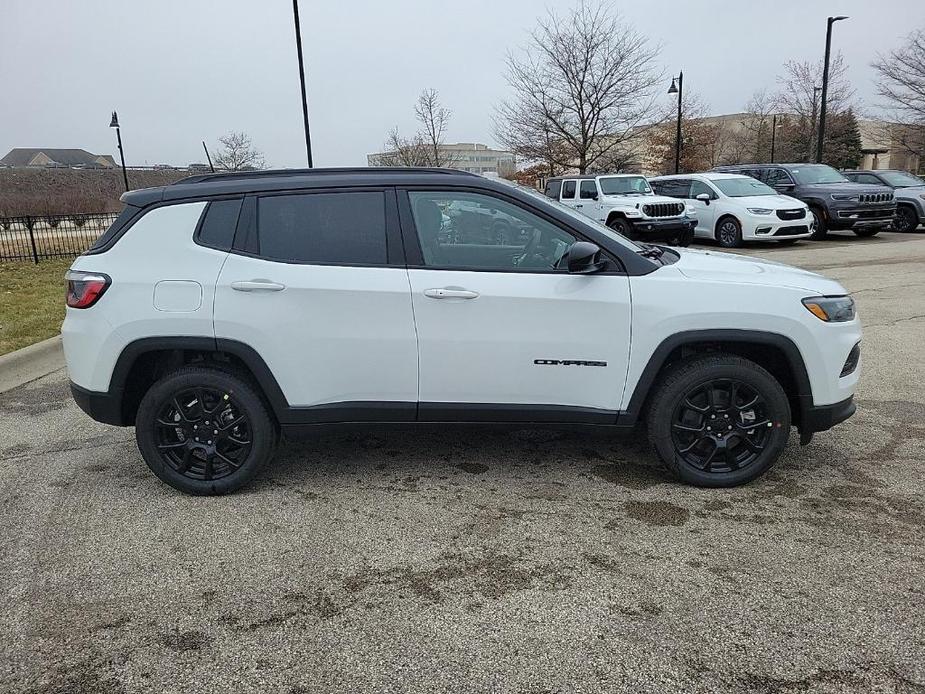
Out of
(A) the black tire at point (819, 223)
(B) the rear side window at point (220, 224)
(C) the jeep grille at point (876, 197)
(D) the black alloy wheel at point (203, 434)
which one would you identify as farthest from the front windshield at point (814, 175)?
(D) the black alloy wheel at point (203, 434)

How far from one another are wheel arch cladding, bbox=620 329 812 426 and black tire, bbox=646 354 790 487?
75 millimetres

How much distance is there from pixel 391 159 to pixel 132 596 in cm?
3624

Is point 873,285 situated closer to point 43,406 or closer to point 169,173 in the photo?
point 43,406

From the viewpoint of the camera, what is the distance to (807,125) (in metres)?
44.8

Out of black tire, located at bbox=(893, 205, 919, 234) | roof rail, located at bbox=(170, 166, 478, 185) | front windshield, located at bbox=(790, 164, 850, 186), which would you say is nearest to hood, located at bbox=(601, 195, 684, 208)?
front windshield, located at bbox=(790, 164, 850, 186)

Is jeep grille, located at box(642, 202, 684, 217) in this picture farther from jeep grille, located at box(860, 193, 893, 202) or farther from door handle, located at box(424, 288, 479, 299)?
door handle, located at box(424, 288, 479, 299)

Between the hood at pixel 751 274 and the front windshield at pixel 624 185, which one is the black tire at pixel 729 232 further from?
the hood at pixel 751 274

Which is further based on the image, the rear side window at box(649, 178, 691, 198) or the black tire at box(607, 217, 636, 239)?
the rear side window at box(649, 178, 691, 198)

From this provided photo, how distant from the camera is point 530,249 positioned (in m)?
3.66

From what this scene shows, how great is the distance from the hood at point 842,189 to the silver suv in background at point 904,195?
149cm

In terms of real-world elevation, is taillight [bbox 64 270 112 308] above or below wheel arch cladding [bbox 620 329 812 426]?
above

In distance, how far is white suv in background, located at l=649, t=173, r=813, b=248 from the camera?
1534 cm

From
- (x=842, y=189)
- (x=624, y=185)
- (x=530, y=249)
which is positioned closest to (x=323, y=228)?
(x=530, y=249)

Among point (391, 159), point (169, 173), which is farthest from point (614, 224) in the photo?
point (169, 173)
